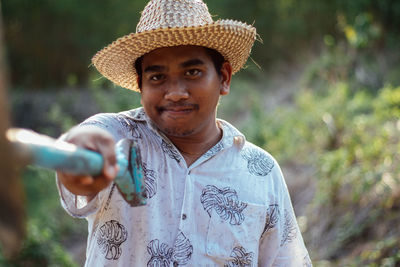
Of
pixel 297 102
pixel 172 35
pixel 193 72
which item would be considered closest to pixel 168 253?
pixel 193 72

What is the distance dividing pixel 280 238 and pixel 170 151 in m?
0.56

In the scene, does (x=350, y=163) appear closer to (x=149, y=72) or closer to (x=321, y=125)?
(x=321, y=125)

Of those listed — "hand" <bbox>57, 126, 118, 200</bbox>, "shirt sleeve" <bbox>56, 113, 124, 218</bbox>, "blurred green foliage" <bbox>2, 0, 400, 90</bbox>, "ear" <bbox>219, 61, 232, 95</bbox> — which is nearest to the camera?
"hand" <bbox>57, 126, 118, 200</bbox>

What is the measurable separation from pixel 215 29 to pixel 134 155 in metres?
0.73

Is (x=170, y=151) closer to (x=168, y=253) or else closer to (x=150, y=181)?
(x=150, y=181)

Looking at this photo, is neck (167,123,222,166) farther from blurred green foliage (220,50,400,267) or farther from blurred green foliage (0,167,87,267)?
blurred green foliage (220,50,400,267)

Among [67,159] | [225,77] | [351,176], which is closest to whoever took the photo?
[67,159]

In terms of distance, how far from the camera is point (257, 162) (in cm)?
188

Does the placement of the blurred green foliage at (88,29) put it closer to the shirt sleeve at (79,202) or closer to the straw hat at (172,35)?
the straw hat at (172,35)

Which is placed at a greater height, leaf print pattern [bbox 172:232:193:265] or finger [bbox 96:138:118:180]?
finger [bbox 96:138:118:180]

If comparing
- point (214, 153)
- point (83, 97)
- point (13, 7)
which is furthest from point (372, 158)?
point (13, 7)

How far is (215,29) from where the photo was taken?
1695 millimetres

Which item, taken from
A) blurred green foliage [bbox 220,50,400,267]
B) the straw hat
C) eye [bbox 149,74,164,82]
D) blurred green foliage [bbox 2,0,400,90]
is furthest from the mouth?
blurred green foliage [bbox 2,0,400,90]

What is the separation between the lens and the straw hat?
1.65m
